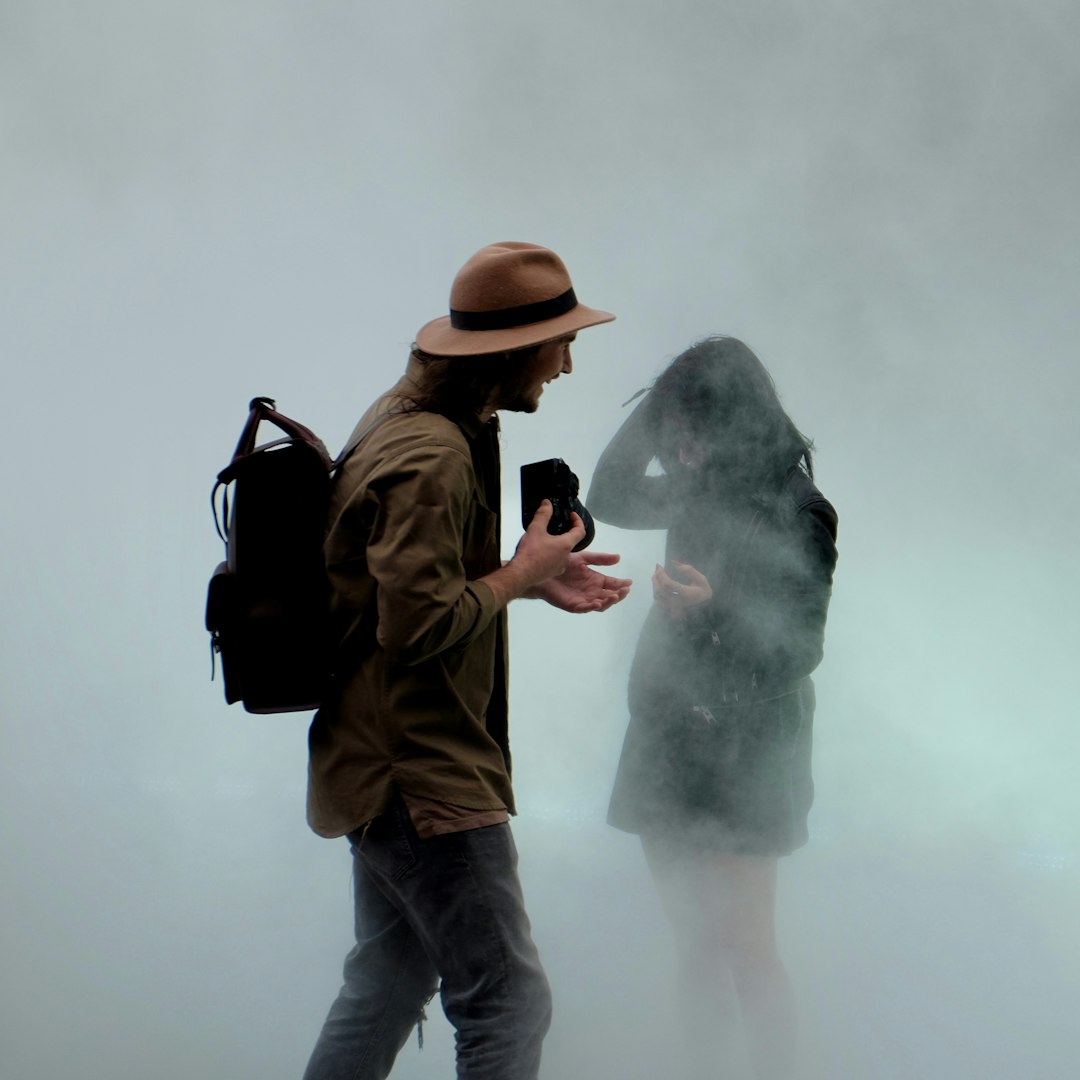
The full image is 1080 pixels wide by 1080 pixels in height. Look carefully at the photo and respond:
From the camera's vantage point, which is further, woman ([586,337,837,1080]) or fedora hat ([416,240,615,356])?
woman ([586,337,837,1080])

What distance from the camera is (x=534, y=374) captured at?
1461mm

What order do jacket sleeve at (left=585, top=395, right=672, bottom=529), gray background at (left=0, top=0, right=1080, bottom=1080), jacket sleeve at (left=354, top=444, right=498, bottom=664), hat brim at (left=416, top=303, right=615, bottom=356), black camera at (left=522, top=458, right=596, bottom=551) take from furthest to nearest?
1. gray background at (left=0, top=0, right=1080, bottom=1080)
2. jacket sleeve at (left=585, top=395, right=672, bottom=529)
3. black camera at (left=522, top=458, right=596, bottom=551)
4. hat brim at (left=416, top=303, right=615, bottom=356)
5. jacket sleeve at (left=354, top=444, right=498, bottom=664)

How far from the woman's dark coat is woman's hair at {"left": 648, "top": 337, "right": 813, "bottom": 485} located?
3cm

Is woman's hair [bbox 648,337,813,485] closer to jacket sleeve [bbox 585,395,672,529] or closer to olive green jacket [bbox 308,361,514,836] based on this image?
jacket sleeve [bbox 585,395,672,529]

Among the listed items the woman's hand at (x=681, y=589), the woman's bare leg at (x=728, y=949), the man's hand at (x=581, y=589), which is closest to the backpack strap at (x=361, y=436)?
the man's hand at (x=581, y=589)

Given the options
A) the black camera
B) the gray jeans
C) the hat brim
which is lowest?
the gray jeans

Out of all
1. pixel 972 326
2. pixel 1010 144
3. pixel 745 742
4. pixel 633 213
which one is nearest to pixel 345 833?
pixel 745 742

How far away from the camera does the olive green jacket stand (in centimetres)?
132

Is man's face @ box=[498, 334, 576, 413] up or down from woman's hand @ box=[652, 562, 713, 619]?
up

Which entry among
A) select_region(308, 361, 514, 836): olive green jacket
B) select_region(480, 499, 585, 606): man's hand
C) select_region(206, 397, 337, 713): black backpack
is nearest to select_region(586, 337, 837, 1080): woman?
select_region(480, 499, 585, 606): man's hand

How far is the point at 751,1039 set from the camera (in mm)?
1891

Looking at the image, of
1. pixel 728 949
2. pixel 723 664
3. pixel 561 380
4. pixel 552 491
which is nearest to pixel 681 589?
pixel 723 664

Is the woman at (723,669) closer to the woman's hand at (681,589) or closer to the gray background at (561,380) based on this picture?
the woman's hand at (681,589)

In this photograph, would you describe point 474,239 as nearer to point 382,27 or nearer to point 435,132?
point 435,132
